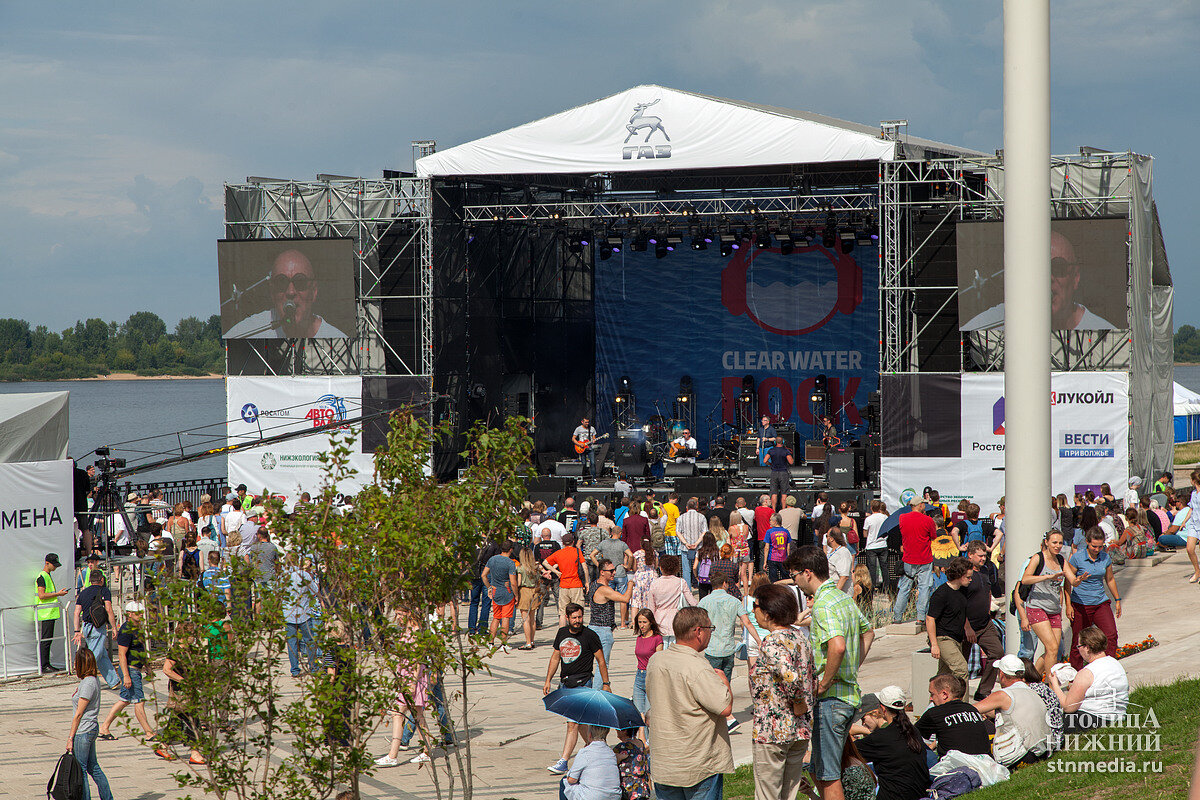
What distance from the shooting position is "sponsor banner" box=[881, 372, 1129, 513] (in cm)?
1950

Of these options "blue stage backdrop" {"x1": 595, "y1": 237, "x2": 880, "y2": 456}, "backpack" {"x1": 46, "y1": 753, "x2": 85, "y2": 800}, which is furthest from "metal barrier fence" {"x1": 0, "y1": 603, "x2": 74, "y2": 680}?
"blue stage backdrop" {"x1": 595, "y1": 237, "x2": 880, "y2": 456}

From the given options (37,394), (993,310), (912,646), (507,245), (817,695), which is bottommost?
(912,646)

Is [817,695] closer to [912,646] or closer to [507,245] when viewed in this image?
[912,646]

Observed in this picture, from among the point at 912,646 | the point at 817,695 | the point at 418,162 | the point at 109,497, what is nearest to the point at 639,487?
the point at 418,162

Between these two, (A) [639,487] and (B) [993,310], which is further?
(A) [639,487]

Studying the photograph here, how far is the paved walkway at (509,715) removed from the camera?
9.09 meters

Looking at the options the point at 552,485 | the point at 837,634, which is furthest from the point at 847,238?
the point at 837,634

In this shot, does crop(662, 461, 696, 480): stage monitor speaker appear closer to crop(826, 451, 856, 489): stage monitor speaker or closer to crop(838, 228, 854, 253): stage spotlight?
crop(826, 451, 856, 489): stage monitor speaker

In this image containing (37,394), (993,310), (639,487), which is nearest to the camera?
(37,394)

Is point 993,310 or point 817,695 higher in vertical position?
point 993,310

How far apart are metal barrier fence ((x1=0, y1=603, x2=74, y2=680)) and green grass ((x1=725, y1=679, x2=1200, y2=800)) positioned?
8824 mm

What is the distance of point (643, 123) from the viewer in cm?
2067

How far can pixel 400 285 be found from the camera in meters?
23.1

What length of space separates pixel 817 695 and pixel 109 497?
14.5 meters
